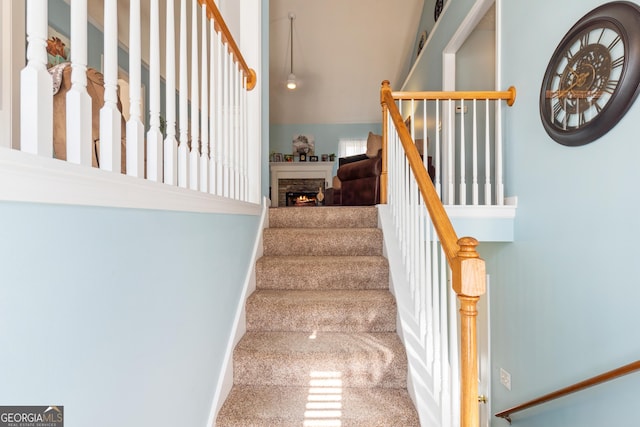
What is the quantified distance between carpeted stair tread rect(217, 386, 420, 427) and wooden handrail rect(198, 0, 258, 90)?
1.75 m

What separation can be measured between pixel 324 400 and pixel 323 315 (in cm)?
46

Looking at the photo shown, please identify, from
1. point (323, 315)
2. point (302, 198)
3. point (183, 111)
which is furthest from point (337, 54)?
point (183, 111)

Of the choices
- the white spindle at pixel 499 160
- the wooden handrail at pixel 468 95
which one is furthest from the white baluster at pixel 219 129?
the white spindle at pixel 499 160

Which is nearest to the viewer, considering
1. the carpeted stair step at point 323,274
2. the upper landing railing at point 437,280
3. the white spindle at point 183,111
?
the upper landing railing at point 437,280

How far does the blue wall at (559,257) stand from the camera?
1.53 metres

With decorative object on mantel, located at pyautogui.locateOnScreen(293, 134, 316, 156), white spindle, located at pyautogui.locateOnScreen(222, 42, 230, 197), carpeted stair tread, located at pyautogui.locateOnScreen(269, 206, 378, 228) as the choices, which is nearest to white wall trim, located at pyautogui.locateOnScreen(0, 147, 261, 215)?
white spindle, located at pyautogui.locateOnScreen(222, 42, 230, 197)

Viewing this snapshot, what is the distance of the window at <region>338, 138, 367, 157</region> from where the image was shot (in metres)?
7.64

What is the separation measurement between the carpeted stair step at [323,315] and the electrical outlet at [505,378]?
1453 millimetres

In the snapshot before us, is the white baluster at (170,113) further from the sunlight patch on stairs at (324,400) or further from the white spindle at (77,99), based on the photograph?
the sunlight patch on stairs at (324,400)

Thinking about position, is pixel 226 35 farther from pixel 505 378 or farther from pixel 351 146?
pixel 351 146

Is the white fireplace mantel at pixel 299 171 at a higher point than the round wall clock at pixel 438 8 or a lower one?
lower

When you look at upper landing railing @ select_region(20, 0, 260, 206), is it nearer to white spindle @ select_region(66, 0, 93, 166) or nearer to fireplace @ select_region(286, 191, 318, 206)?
white spindle @ select_region(66, 0, 93, 166)

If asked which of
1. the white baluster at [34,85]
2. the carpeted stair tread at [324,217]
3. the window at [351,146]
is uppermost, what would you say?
the window at [351,146]

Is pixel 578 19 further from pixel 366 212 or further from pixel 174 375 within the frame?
pixel 174 375
